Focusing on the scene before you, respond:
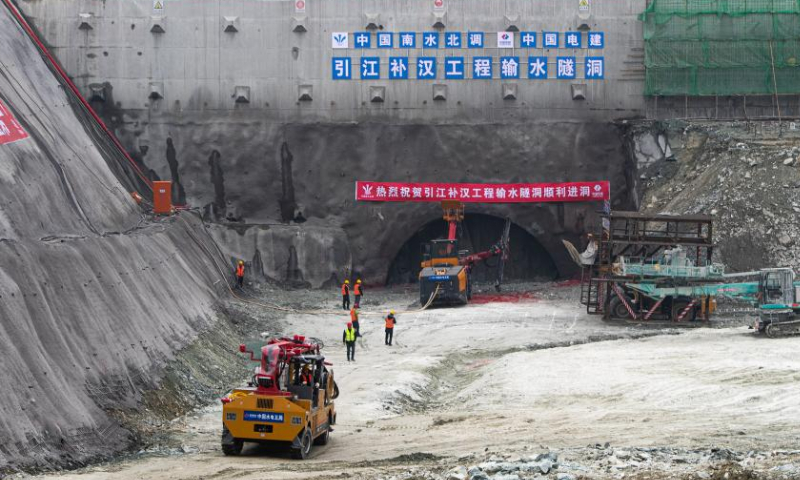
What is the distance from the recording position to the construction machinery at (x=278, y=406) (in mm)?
20391

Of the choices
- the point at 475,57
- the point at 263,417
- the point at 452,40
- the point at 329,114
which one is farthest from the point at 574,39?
the point at 263,417

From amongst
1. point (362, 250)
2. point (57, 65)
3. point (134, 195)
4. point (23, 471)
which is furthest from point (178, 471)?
point (57, 65)

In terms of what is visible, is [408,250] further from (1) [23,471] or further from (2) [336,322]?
(1) [23,471]

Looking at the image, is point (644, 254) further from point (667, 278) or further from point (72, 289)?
point (72, 289)

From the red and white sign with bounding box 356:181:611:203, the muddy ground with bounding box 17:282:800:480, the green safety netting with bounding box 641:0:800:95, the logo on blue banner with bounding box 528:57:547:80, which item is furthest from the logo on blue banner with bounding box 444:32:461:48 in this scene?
the muddy ground with bounding box 17:282:800:480

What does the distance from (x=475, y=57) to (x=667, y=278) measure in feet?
56.2

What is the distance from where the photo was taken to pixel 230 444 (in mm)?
20609

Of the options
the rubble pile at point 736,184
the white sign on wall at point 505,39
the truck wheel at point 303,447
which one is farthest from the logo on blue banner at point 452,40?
the truck wheel at point 303,447

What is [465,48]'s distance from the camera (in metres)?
51.0

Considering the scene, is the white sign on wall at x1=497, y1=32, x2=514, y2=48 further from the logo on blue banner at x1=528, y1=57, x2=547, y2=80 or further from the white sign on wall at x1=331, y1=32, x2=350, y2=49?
the white sign on wall at x1=331, y1=32, x2=350, y2=49

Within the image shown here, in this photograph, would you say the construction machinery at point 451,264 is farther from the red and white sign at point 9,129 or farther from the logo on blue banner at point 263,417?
the logo on blue banner at point 263,417

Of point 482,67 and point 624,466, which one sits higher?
point 482,67

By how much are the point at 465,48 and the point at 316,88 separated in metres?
7.05

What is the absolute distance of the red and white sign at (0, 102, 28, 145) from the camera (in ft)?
108
